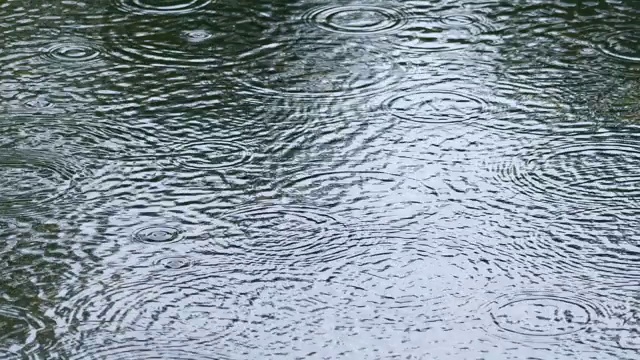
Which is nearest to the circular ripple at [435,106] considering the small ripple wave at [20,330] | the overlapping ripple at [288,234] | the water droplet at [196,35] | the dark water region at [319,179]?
the dark water region at [319,179]

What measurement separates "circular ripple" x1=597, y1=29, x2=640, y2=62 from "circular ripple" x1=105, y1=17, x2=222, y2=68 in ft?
4.33

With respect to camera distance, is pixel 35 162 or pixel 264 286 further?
pixel 35 162

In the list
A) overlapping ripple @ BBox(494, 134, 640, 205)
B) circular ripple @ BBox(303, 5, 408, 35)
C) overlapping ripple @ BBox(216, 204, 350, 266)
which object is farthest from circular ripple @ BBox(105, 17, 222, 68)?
overlapping ripple @ BBox(494, 134, 640, 205)

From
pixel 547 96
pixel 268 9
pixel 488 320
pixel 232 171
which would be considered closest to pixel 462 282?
pixel 488 320

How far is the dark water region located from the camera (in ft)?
8.94

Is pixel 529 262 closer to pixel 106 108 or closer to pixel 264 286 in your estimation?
pixel 264 286

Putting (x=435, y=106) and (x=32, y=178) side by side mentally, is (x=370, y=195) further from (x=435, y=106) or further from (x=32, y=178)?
(x=32, y=178)

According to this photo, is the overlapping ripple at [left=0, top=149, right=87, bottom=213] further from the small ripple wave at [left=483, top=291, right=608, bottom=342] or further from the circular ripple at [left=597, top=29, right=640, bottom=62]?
the circular ripple at [left=597, top=29, right=640, bottom=62]

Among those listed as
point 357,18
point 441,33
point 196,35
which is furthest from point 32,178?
point 441,33

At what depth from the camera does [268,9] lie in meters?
4.51

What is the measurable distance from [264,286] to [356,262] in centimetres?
25

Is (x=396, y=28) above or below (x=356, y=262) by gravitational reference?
above

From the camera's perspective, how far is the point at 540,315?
2.73 m

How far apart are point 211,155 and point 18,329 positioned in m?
0.96
